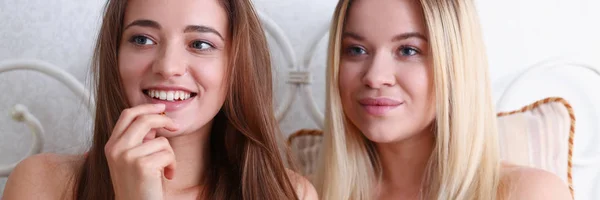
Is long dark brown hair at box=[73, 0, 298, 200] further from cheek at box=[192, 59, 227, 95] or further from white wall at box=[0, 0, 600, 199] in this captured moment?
white wall at box=[0, 0, 600, 199]

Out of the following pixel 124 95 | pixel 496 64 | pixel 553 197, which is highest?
pixel 496 64

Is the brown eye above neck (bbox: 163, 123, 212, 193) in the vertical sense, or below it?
above

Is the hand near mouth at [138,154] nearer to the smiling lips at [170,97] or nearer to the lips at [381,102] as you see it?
the smiling lips at [170,97]

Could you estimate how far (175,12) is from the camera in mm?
1366

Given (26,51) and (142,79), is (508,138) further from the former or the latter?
(26,51)

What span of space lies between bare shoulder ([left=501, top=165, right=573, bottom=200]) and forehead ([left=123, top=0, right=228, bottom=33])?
0.81 meters

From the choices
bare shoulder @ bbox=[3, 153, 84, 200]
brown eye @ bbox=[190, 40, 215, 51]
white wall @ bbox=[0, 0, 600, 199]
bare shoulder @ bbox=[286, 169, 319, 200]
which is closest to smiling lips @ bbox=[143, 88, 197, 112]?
brown eye @ bbox=[190, 40, 215, 51]

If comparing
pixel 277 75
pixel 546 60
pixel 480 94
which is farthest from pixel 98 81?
pixel 546 60

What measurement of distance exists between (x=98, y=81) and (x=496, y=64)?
1301 mm

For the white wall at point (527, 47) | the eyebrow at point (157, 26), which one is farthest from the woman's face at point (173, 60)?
the white wall at point (527, 47)

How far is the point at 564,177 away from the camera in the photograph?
1.82 metres

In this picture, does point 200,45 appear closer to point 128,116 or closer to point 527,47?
point 128,116

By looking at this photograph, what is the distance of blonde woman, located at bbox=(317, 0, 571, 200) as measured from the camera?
1.54 m

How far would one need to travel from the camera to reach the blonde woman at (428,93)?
1537 mm
